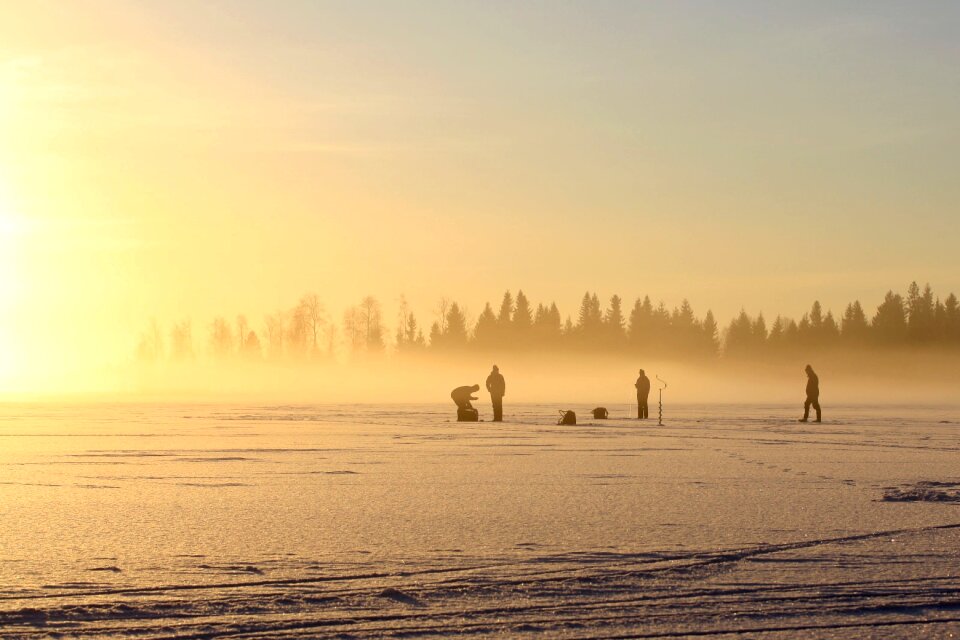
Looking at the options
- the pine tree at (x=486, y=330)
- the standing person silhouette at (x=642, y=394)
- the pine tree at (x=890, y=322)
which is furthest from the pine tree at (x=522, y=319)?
the standing person silhouette at (x=642, y=394)

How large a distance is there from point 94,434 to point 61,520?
1607 centimetres

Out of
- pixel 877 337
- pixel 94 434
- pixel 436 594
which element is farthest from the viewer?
pixel 877 337

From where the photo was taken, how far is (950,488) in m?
14.0

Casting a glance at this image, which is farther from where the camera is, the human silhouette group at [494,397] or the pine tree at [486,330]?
the pine tree at [486,330]

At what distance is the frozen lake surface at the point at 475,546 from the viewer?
6.63 meters

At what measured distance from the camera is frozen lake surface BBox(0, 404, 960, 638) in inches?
261

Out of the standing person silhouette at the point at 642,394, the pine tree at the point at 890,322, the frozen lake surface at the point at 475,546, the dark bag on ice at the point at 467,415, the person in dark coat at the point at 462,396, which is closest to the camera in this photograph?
the frozen lake surface at the point at 475,546

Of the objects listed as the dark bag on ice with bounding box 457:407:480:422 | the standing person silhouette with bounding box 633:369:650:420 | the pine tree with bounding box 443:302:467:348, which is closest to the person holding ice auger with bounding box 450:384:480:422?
the dark bag on ice with bounding box 457:407:480:422

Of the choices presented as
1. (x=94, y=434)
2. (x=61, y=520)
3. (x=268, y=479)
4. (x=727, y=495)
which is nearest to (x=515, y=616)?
(x=61, y=520)

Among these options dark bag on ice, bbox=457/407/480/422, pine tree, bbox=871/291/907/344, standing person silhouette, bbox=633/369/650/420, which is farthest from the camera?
pine tree, bbox=871/291/907/344

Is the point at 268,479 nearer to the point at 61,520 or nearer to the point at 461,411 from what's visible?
the point at 61,520

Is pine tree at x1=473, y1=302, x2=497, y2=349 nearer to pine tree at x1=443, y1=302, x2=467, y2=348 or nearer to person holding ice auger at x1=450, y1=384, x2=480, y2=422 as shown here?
pine tree at x1=443, y1=302, x2=467, y2=348

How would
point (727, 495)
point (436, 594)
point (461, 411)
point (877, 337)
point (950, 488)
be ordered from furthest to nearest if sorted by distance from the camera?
point (877, 337)
point (461, 411)
point (950, 488)
point (727, 495)
point (436, 594)

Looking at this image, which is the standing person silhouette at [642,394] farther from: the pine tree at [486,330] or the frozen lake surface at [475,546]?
the pine tree at [486,330]
